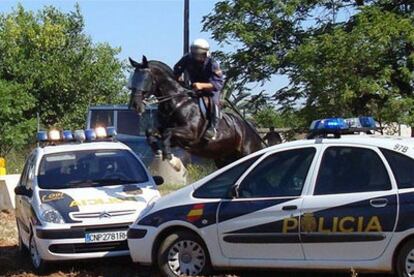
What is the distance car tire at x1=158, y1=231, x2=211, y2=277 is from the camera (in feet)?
27.0

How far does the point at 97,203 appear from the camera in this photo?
31.7ft

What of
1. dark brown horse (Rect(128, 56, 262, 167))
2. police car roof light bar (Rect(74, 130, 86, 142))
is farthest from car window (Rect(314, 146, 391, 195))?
police car roof light bar (Rect(74, 130, 86, 142))

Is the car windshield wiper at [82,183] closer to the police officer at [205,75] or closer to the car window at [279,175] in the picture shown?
the police officer at [205,75]

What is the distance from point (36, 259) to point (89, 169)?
1561mm

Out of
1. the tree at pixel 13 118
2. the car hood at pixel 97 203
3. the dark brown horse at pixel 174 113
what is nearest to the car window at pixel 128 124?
the tree at pixel 13 118

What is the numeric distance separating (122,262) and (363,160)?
3749 mm

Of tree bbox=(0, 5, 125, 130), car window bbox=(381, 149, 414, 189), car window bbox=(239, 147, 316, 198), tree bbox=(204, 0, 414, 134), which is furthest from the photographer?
tree bbox=(0, 5, 125, 130)

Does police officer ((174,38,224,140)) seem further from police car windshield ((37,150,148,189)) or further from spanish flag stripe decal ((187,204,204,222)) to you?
spanish flag stripe decal ((187,204,204,222))

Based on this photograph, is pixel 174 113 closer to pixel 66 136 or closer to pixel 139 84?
pixel 139 84

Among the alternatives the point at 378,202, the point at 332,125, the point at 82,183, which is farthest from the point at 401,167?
the point at 82,183

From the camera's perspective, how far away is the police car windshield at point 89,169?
1038 cm

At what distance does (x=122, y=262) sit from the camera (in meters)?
9.88

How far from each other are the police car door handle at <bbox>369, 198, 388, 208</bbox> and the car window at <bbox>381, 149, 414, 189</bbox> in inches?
7.9

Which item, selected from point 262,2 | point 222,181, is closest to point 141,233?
point 222,181
